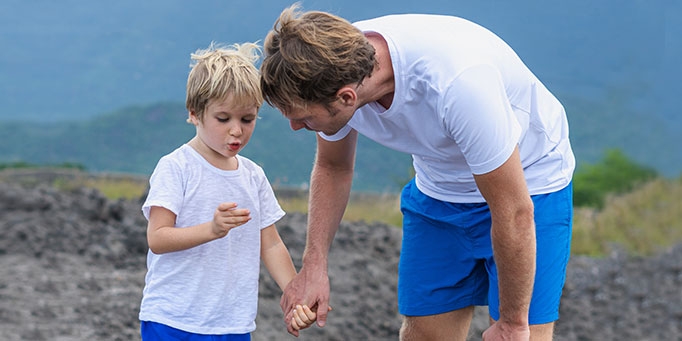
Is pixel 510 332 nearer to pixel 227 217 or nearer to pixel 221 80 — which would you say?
pixel 227 217

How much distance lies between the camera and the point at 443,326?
Result: 3520 mm

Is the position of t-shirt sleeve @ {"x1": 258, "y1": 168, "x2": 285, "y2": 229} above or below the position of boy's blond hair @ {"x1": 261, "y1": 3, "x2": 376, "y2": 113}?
below

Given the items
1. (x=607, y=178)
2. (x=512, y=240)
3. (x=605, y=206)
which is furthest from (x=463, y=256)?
(x=607, y=178)

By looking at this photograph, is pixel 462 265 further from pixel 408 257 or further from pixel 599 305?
pixel 599 305

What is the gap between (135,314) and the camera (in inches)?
208

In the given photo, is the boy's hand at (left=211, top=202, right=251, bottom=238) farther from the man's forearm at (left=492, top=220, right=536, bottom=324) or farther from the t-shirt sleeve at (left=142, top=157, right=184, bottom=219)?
the man's forearm at (left=492, top=220, right=536, bottom=324)

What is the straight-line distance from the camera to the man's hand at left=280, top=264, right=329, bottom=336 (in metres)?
3.15

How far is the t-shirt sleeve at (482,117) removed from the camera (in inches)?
101

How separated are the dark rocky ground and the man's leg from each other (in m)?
1.79

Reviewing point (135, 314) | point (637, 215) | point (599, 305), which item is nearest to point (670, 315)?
point (599, 305)

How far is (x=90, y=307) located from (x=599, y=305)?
14.0ft

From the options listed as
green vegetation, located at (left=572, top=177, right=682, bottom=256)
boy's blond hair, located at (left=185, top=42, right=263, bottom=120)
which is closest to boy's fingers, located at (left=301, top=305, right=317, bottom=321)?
boy's blond hair, located at (left=185, top=42, right=263, bottom=120)

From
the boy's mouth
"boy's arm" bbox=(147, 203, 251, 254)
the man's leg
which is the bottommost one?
the man's leg

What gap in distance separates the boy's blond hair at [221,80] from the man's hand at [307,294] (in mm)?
682
